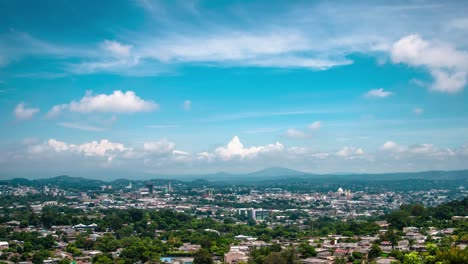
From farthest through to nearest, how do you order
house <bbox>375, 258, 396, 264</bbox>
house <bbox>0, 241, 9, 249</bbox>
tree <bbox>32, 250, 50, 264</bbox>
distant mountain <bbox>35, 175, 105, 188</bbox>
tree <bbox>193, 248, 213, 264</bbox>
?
distant mountain <bbox>35, 175, 105, 188</bbox>, house <bbox>0, 241, 9, 249</bbox>, tree <bbox>32, 250, 50, 264</bbox>, tree <bbox>193, 248, 213, 264</bbox>, house <bbox>375, 258, 396, 264</bbox>

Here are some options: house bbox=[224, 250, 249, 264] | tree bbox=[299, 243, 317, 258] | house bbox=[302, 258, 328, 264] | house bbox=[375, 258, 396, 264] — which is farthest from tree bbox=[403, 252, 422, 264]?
house bbox=[224, 250, 249, 264]

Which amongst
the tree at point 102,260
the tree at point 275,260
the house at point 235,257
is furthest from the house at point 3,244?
the tree at point 275,260

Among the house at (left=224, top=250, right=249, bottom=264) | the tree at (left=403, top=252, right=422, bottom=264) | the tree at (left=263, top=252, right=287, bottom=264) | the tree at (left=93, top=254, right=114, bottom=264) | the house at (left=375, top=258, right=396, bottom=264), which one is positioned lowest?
the house at (left=224, top=250, right=249, bottom=264)

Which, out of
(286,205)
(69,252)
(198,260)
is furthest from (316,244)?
(286,205)

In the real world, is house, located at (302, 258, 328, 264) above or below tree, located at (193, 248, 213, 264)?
below

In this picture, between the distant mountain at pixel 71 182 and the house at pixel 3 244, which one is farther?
the distant mountain at pixel 71 182

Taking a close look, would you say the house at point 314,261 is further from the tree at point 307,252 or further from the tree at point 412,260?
the tree at point 412,260

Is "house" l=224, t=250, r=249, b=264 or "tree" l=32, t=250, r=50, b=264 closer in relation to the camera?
"house" l=224, t=250, r=249, b=264

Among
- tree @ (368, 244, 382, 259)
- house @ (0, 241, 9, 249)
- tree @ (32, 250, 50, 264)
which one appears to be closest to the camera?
tree @ (368, 244, 382, 259)

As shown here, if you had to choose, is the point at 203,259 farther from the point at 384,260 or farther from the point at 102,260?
the point at 384,260

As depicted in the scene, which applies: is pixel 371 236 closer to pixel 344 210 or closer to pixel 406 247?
pixel 406 247

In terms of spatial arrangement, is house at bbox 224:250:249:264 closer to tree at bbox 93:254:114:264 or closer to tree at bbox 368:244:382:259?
tree at bbox 93:254:114:264

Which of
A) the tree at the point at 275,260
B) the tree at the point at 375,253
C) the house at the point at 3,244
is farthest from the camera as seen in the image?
the house at the point at 3,244

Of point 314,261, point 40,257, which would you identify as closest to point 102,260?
point 40,257
